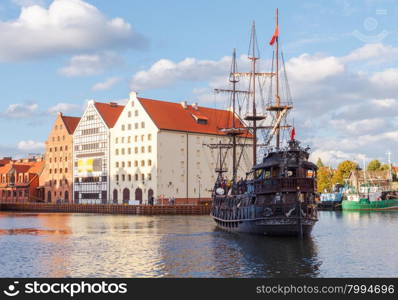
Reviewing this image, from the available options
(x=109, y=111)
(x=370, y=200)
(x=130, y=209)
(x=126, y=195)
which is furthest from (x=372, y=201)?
(x=109, y=111)

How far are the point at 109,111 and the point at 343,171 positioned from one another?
7548 cm

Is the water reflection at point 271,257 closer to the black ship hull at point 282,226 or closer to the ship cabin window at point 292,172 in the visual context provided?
the black ship hull at point 282,226

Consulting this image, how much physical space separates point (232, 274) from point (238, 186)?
37.6 metres

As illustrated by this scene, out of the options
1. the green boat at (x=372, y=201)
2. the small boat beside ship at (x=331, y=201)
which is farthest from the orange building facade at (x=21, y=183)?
the green boat at (x=372, y=201)

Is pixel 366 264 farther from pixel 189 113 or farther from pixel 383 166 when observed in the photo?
pixel 383 166

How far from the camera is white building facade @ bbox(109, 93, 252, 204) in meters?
128

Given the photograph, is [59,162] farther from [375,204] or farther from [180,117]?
[375,204]

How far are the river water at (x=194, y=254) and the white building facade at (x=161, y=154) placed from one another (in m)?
59.9

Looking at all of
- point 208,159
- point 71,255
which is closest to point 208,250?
point 71,255

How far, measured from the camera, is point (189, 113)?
140m

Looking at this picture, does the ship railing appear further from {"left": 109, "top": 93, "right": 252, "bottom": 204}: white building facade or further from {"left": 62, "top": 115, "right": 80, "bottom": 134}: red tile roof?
{"left": 62, "top": 115, "right": 80, "bottom": 134}: red tile roof

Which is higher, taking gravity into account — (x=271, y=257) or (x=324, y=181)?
(x=324, y=181)

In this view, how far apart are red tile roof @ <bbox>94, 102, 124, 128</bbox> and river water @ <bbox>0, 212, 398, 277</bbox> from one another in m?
77.6

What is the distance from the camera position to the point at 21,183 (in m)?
170
